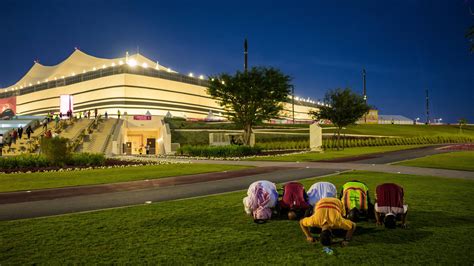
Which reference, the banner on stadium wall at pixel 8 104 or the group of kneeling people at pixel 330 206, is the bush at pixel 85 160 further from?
the banner on stadium wall at pixel 8 104

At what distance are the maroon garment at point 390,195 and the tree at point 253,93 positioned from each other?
27517mm

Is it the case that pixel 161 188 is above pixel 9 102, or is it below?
below

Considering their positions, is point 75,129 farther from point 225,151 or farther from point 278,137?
point 278,137

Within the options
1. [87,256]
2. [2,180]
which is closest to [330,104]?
[2,180]

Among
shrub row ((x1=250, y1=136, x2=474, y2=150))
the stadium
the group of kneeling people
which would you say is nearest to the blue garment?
the group of kneeling people

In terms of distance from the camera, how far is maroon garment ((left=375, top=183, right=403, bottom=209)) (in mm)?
6629

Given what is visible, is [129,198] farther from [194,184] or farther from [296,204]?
[296,204]

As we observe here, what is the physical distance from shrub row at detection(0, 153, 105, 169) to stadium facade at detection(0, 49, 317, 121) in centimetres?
5911

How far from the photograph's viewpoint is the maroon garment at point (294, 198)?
736 cm

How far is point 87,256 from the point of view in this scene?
5.24m

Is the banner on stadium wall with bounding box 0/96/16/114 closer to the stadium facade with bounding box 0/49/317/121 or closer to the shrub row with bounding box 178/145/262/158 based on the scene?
the stadium facade with bounding box 0/49/317/121

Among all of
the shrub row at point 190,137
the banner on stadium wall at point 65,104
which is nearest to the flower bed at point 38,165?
the shrub row at point 190,137

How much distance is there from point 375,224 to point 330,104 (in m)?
32.8

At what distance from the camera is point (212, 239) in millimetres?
5996
